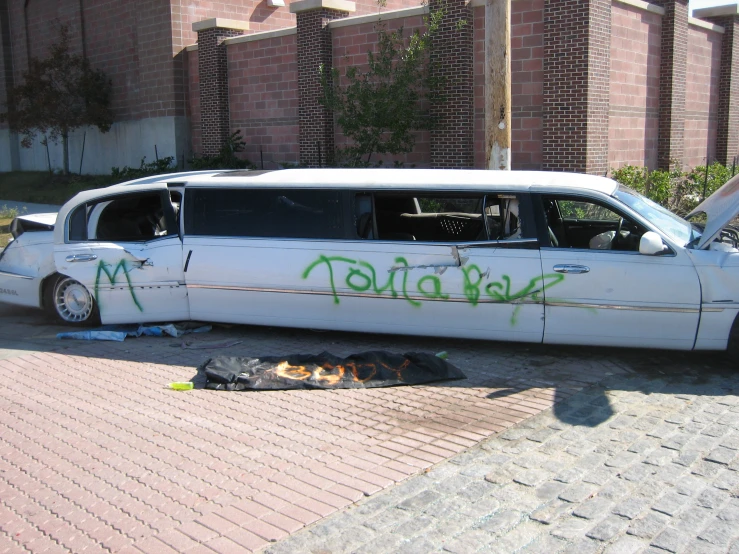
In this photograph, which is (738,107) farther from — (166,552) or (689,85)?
(166,552)

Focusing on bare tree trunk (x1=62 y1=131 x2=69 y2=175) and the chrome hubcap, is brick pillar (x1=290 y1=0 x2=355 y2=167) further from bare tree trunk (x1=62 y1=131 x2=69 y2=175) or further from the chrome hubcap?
the chrome hubcap

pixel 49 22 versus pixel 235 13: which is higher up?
pixel 49 22

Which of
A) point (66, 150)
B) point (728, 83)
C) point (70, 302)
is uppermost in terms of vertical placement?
point (728, 83)

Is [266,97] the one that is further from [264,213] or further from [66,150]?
[264,213]

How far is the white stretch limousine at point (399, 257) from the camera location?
264 inches

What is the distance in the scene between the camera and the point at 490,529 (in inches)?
162

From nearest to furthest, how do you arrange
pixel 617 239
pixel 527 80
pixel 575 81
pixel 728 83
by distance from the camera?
pixel 617 239 < pixel 575 81 < pixel 527 80 < pixel 728 83

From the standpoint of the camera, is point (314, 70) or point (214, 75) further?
point (214, 75)

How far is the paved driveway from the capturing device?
4.28 m

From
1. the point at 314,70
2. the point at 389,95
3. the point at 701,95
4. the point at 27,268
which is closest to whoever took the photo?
the point at 27,268

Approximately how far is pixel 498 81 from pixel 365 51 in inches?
Result: 366

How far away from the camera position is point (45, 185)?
28.4m

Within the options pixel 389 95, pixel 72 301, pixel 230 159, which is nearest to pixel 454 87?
pixel 389 95

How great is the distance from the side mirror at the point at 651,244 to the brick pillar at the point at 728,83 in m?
19.6
